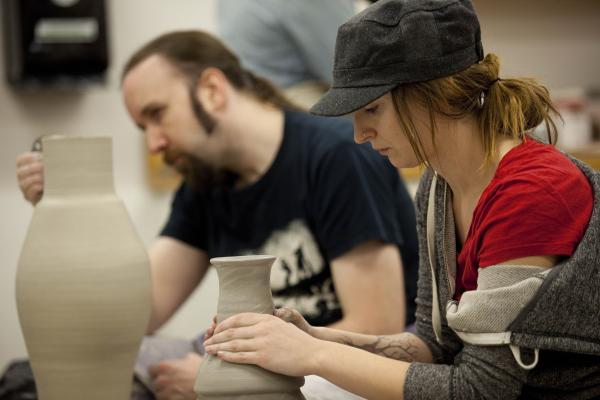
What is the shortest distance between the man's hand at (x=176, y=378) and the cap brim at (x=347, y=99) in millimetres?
897

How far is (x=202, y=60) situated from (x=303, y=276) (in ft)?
2.05

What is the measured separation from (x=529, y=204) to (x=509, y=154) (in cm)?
13

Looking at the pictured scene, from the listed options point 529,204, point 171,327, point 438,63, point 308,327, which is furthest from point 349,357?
point 171,327

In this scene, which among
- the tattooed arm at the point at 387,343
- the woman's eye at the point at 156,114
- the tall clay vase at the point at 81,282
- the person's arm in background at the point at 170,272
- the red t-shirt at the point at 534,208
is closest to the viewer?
the red t-shirt at the point at 534,208

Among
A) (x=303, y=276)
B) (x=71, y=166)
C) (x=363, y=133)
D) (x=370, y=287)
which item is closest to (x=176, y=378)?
(x=303, y=276)

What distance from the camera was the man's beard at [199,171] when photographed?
2291mm

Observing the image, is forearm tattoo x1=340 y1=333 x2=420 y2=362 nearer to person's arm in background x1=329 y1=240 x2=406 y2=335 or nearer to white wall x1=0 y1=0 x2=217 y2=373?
person's arm in background x1=329 y1=240 x2=406 y2=335

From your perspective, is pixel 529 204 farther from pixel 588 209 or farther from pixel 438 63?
pixel 438 63

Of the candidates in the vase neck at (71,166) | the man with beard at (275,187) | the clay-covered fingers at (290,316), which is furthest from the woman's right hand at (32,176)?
the clay-covered fingers at (290,316)

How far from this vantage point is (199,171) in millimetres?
2316

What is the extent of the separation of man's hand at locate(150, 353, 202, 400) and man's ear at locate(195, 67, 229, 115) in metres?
0.63

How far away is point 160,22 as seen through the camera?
379 cm

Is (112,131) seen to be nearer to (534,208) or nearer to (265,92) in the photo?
(265,92)

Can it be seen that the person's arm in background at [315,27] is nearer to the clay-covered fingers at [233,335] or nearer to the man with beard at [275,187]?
the man with beard at [275,187]
